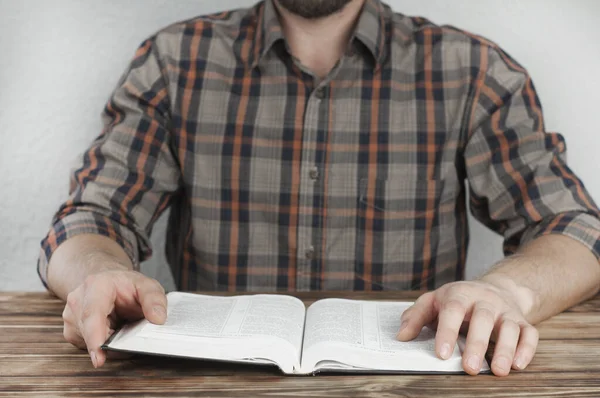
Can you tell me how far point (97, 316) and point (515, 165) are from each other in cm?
93

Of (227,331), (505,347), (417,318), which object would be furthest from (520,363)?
(227,331)

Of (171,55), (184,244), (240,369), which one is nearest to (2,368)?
(240,369)

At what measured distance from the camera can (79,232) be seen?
4.25 ft

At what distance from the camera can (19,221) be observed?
184cm

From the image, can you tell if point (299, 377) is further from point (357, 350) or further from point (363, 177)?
point (363, 177)

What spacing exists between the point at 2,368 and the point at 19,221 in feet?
3.49

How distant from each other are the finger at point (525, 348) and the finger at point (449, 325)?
7 centimetres

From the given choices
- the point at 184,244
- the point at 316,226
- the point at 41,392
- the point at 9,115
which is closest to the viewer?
the point at 41,392

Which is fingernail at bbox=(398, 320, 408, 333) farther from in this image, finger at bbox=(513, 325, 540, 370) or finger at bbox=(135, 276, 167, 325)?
finger at bbox=(135, 276, 167, 325)

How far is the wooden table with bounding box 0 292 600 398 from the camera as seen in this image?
2.54ft

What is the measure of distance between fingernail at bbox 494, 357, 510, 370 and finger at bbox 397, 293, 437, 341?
0.11 meters

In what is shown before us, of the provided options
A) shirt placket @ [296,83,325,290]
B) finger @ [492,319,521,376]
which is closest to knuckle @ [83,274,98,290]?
finger @ [492,319,521,376]

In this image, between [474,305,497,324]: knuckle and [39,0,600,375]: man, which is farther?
[39,0,600,375]: man

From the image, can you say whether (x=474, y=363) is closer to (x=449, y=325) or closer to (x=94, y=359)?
(x=449, y=325)
